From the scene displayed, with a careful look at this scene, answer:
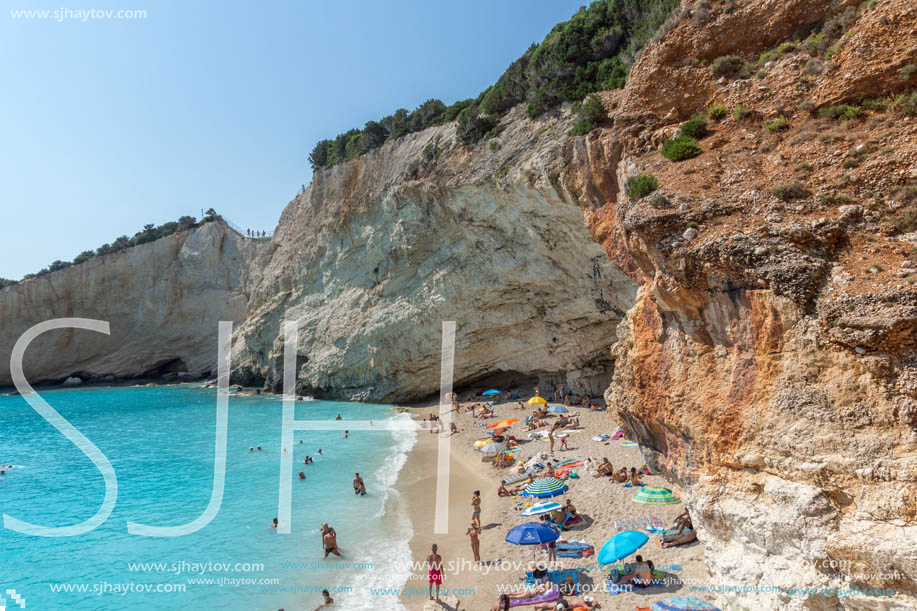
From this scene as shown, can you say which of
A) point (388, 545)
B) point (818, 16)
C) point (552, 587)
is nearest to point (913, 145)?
point (818, 16)

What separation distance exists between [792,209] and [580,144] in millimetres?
9501

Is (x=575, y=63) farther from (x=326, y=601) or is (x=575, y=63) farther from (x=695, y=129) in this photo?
(x=326, y=601)

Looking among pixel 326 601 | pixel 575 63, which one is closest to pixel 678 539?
pixel 326 601

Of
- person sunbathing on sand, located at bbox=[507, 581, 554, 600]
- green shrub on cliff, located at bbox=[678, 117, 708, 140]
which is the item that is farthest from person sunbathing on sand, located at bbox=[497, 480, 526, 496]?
green shrub on cliff, located at bbox=[678, 117, 708, 140]

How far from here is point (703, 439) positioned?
7.20 meters

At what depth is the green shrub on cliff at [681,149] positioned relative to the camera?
29.0ft

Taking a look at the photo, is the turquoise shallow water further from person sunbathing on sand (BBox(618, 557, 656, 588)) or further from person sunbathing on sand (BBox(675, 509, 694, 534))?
person sunbathing on sand (BBox(675, 509, 694, 534))

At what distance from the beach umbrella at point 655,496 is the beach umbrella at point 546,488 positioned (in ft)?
6.79

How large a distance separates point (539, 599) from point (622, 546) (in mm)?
1761

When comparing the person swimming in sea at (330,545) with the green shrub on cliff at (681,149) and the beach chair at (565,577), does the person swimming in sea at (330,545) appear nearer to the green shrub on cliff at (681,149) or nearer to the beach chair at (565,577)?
the beach chair at (565,577)

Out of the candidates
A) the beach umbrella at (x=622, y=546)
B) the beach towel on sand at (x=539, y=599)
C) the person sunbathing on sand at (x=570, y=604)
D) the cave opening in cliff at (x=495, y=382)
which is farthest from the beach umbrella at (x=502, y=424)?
the person sunbathing on sand at (x=570, y=604)

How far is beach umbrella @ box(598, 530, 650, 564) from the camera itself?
30.0ft

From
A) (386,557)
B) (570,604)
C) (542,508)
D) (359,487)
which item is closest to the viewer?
(570,604)

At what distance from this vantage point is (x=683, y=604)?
7605 millimetres
